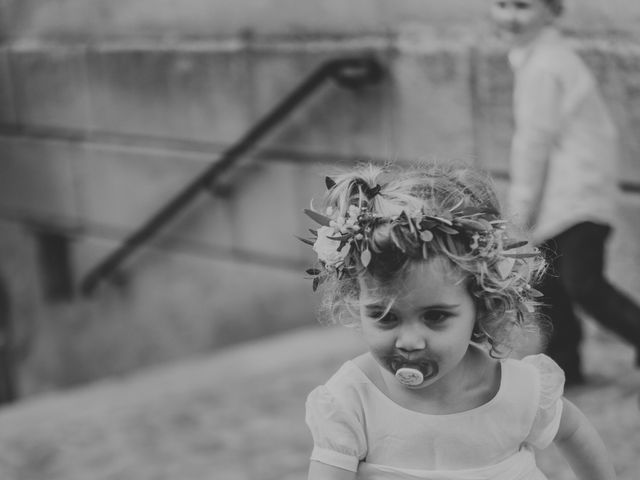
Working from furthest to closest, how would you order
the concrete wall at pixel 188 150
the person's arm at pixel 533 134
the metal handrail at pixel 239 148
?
the metal handrail at pixel 239 148 < the concrete wall at pixel 188 150 < the person's arm at pixel 533 134

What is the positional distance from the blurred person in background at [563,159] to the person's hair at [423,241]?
6.37 ft

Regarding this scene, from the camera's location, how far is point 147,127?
312 inches

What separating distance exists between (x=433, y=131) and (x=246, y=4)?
1.71 m

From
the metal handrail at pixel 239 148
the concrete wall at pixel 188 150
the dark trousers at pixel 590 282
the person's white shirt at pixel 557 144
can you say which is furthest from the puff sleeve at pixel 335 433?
the metal handrail at pixel 239 148

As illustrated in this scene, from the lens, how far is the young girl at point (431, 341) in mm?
2014

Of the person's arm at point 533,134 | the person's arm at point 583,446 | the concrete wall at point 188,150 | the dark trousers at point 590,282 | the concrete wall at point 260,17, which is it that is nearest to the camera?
the person's arm at point 583,446

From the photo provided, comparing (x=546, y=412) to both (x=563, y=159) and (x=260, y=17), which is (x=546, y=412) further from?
(x=260, y=17)

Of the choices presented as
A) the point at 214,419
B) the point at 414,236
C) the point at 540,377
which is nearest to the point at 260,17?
the point at 214,419

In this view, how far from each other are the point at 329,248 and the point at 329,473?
0.44 meters

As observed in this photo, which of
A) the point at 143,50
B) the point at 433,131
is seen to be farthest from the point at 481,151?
the point at 143,50

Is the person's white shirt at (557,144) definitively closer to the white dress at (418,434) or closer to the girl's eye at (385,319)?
the white dress at (418,434)

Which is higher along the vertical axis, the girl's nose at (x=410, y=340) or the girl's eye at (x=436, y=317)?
the girl's eye at (x=436, y=317)

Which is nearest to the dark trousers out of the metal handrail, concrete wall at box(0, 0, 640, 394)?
concrete wall at box(0, 0, 640, 394)

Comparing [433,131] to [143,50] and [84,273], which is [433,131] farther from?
[84,273]
